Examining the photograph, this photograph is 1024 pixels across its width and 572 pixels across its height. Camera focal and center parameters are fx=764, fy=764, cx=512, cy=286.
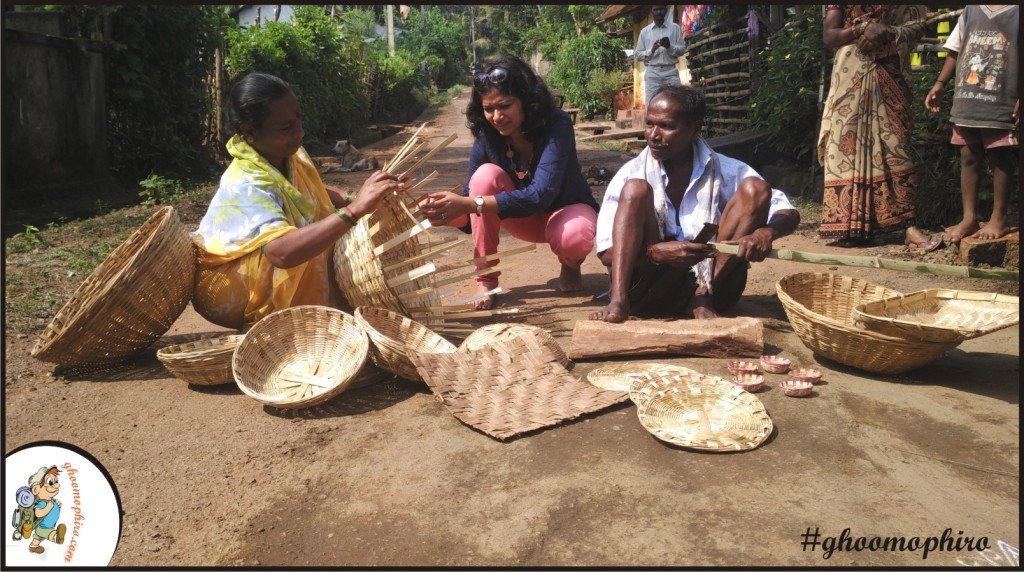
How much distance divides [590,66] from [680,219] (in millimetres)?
15262

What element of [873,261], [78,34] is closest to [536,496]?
[873,261]

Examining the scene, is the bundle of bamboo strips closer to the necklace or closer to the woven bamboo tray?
the necklace

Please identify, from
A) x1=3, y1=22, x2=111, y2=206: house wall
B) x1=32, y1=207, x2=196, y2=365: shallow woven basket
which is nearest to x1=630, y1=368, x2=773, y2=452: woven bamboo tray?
x1=32, y1=207, x2=196, y2=365: shallow woven basket

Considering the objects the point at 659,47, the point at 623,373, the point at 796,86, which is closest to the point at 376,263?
the point at 623,373

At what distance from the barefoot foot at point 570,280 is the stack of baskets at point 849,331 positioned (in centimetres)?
118

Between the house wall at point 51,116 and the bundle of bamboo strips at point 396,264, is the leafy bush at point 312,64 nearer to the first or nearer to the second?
the house wall at point 51,116

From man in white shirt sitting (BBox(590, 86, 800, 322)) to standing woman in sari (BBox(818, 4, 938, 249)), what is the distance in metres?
1.56

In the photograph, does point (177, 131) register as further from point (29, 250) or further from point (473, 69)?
point (473, 69)

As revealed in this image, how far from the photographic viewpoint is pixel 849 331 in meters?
2.62

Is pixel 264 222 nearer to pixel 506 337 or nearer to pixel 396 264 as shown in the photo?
pixel 396 264

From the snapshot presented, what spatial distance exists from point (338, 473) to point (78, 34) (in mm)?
7081

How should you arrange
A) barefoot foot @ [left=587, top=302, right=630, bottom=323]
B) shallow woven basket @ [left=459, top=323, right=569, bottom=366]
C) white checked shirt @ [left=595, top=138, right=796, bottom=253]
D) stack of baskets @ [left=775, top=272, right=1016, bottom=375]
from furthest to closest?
white checked shirt @ [left=595, top=138, right=796, bottom=253] < barefoot foot @ [left=587, top=302, right=630, bottom=323] < shallow woven basket @ [left=459, top=323, right=569, bottom=366] < stack of baskets @ [left=775, top=272, right=1016, bottom=375]

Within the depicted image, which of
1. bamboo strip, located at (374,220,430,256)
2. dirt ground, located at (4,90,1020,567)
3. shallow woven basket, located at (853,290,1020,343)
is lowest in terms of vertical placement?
dirt ground, located at (4,90,1020,567)

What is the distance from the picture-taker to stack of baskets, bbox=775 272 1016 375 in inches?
100
